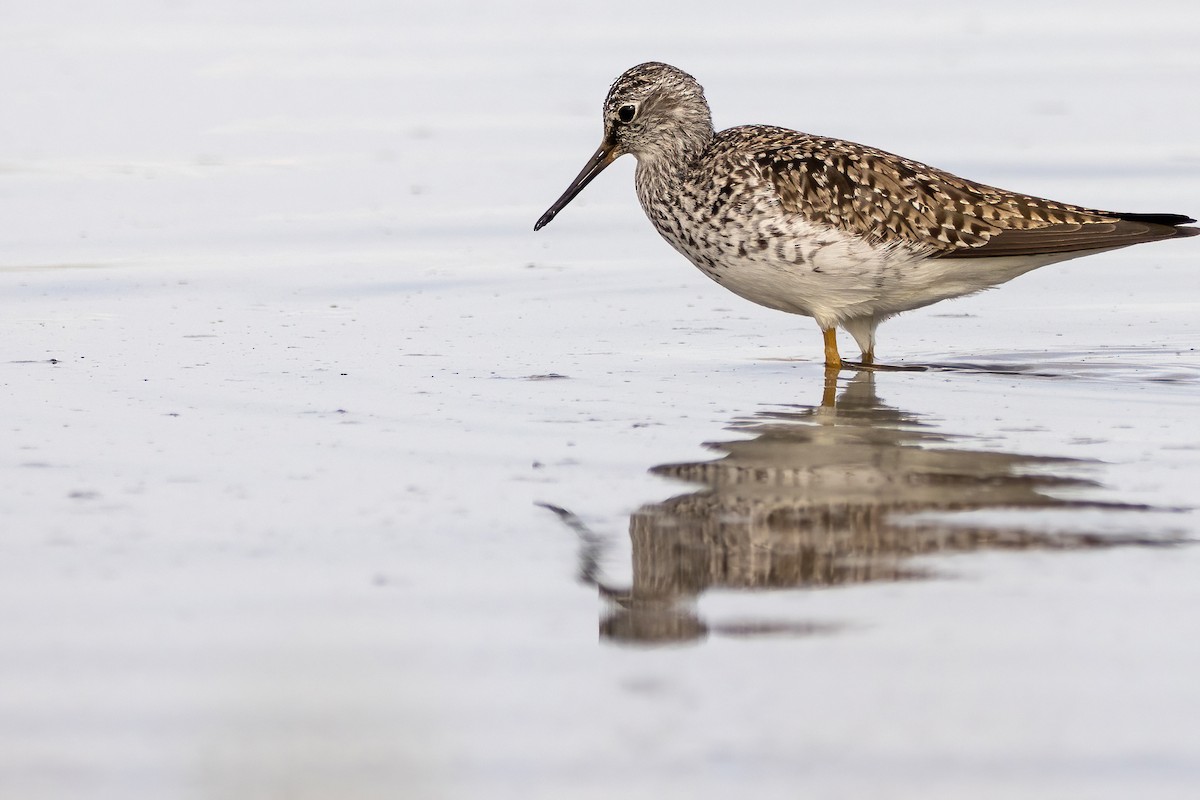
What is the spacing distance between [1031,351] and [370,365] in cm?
343

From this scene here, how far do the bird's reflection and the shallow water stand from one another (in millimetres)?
23

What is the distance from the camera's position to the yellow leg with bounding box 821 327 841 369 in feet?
31.0

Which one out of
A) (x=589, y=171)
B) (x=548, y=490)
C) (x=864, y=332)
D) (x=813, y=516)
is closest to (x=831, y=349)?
(x=864, y=332)

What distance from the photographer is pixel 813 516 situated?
21.4 ft

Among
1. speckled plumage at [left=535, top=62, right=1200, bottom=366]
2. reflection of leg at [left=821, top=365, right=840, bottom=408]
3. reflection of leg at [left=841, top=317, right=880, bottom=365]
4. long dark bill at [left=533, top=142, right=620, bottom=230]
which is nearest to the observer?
reflection of leg at [left=821, top=365, right=840, bottom=408]

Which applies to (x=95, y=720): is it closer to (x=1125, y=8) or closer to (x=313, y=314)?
(x=313, y=314)

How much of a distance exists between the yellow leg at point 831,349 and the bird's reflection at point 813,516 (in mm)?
1336

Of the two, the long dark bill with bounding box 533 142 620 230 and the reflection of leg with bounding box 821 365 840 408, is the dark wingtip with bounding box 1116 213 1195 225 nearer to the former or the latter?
the reflection of leg with bounding box 821 365 840 408

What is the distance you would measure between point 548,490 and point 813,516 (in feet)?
3.41

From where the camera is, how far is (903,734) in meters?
4.65

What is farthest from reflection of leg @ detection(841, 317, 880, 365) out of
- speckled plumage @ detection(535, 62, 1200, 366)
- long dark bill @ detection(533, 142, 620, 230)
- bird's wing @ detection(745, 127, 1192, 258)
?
long dark bill @ detection(533, 142, 620, 230)

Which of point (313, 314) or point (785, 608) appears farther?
point (313, 314)

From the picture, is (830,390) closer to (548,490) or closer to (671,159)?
(671,159)

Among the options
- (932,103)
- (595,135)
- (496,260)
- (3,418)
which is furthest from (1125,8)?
(3,418)
